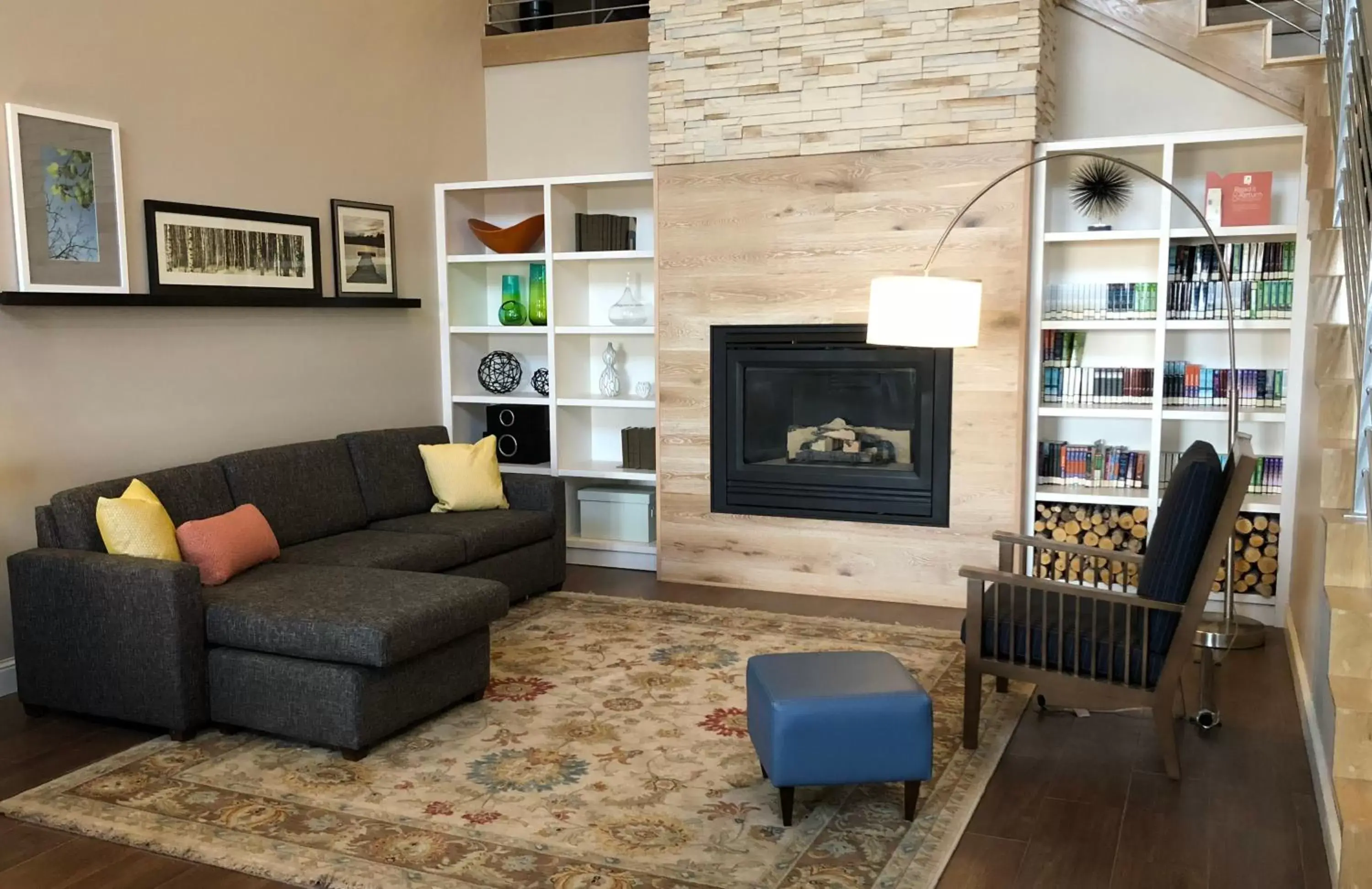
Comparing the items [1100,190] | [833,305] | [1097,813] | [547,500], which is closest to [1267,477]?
[1100,190]

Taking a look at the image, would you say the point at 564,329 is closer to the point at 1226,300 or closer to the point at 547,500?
the point at 547,500

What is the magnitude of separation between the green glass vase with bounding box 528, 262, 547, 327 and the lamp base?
3629 millimetres

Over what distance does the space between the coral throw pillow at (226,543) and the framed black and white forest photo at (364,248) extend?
5.84 ft

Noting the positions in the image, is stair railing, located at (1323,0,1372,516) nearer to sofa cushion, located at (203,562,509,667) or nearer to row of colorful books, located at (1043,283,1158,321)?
row of colorful books, located at (1043,283,1158,321)

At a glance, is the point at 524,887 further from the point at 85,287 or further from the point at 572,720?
the point at 85,287

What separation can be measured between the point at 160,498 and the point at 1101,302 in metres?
4.15

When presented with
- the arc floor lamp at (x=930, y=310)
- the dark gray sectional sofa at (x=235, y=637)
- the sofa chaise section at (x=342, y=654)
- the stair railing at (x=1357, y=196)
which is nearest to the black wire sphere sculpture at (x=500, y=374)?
the dark gray sectional sofa at (x=235, y=637)

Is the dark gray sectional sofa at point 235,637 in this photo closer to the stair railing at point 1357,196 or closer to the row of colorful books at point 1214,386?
the stair railing at point 1357,196

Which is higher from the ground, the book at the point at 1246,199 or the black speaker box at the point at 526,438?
the book at the point at 1246,199

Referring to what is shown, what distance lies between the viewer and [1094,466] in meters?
5.37

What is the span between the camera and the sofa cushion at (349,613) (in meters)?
3.50

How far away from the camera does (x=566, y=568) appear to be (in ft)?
20.1

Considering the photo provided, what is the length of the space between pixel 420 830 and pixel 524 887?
0.44 metres

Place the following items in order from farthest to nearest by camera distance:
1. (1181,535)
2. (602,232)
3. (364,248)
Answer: (602,232)
(364,248)
(1181,535)
